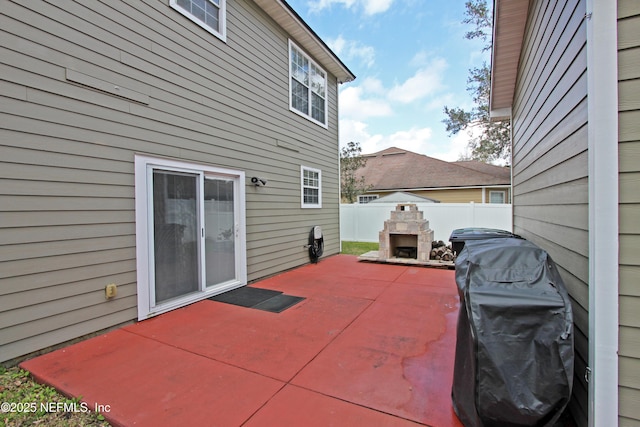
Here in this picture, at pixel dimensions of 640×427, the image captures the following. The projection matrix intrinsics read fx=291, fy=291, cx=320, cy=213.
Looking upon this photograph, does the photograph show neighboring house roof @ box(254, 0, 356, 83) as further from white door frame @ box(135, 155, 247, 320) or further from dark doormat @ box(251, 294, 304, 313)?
dark doormat @ box(251, 294, 304, 313)

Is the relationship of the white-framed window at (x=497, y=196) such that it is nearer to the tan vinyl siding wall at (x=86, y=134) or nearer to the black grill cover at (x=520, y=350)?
the tan vinyl siding wall at (x=86, y=134)

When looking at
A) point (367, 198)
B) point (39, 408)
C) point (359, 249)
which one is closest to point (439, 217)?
point (359, 249)

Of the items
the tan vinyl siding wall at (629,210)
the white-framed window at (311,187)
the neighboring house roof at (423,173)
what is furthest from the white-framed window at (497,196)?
the tan vinyl siding wall at (629,210)

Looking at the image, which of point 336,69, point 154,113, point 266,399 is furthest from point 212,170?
point 336,69

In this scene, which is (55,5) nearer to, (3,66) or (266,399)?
(3,66)

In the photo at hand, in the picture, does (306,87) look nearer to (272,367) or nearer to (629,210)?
(272,367)

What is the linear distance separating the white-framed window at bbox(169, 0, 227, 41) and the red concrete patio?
13.5 ft

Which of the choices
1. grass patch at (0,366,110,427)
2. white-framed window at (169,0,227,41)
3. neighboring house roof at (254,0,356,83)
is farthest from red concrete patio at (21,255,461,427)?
neighboring house roof at (254,0,356,83)

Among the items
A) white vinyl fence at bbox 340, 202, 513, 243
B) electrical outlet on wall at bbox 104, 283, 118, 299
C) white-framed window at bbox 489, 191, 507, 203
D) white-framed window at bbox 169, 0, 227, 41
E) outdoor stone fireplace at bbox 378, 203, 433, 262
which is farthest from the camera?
white-framed window at bbox 489, 191, 507, 203

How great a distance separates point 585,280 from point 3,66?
15.5 ft

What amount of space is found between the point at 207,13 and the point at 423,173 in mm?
14191

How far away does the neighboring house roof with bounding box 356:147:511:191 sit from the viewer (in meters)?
14.6

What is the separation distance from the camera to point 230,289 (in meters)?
4.81

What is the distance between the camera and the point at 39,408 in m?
2.03
